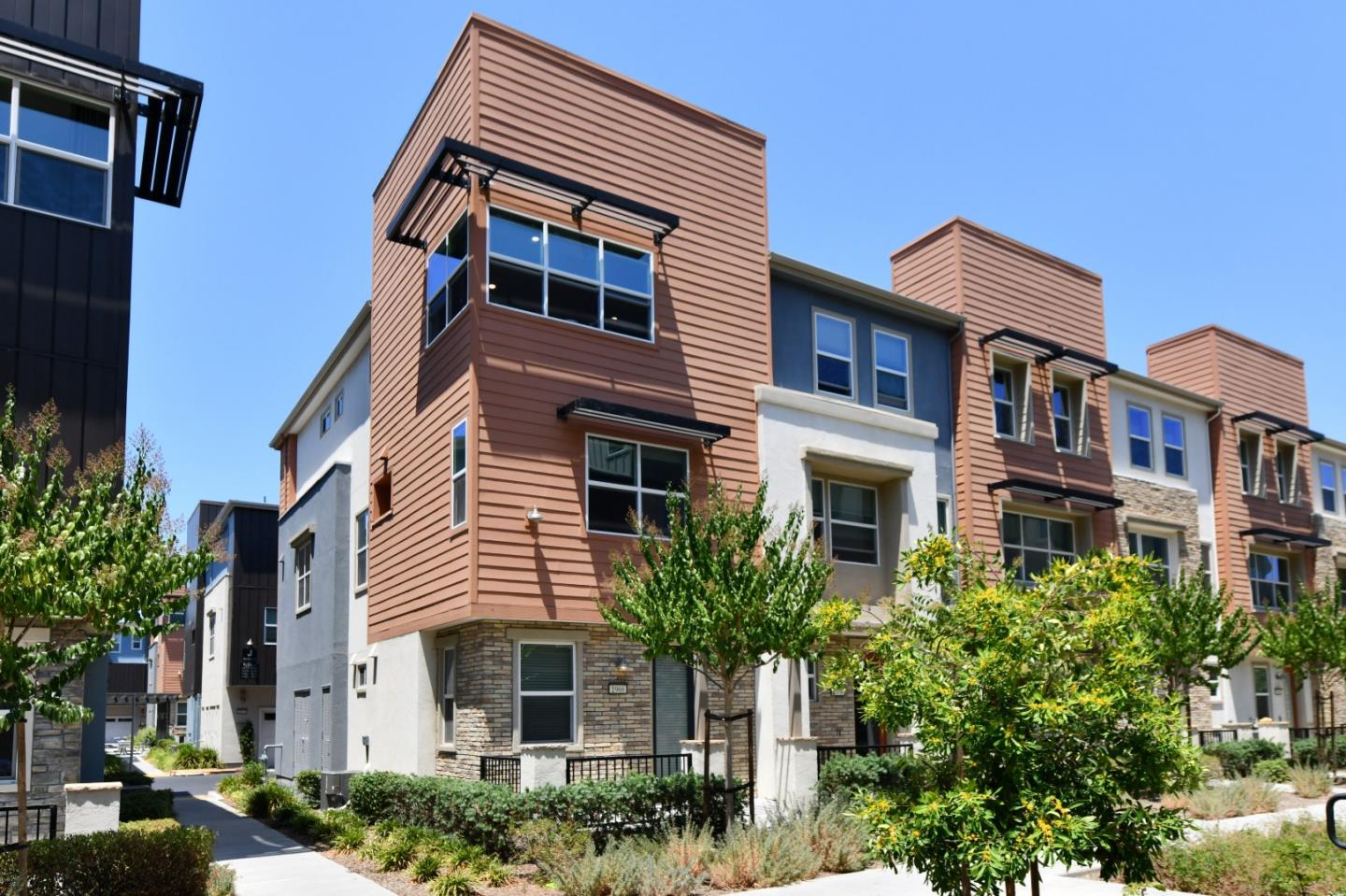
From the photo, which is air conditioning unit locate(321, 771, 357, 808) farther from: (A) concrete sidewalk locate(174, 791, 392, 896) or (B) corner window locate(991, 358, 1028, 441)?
(B) corner window locate(991, 358, 1028, 441)

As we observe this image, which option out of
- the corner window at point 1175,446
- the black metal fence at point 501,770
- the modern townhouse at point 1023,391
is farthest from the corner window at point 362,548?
the corner window at point 1175,446

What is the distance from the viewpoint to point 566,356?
18.2m

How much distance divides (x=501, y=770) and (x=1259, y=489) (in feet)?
82.4

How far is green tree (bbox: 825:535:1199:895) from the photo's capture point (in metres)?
8.36

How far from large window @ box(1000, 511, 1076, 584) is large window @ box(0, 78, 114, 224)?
17974 millimetres

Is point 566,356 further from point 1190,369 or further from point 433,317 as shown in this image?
point 1190,369

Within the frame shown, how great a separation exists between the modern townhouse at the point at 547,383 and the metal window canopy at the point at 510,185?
49 mm

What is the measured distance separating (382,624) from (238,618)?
69.0ft

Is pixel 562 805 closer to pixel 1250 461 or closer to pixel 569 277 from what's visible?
pixel 569 277

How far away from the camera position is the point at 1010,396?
25906 mm

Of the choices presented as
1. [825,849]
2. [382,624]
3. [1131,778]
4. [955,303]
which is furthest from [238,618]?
[1131,778]

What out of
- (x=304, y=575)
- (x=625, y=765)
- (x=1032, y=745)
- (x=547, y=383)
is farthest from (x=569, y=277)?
(x=304, y=575)

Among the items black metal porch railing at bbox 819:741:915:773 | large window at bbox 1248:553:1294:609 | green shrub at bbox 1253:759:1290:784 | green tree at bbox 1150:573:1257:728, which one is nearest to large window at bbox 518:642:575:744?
black metal porch railing at bbox 819:741:915:773

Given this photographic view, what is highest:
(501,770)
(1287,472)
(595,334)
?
(595,334)
